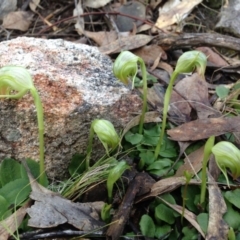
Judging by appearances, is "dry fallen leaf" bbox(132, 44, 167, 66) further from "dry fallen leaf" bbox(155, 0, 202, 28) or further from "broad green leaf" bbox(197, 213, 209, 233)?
"broad green leaf" bbox(197, 213, 209, 233)

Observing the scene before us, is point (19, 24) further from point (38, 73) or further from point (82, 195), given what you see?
point (82, 195)

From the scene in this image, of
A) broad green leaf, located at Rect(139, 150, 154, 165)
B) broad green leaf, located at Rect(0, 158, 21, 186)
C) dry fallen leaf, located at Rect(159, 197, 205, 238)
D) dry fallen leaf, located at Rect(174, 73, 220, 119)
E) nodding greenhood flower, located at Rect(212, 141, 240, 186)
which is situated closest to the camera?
nodding greenhood flower, located at Rect(212, 141, 240, 186)

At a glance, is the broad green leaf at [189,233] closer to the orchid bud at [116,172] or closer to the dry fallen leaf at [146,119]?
the orchid bud at [116,172]

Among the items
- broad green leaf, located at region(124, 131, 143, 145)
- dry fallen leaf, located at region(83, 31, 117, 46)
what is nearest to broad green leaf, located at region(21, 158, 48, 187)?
broad green leaf, located at region(124, 131, 143, 145)

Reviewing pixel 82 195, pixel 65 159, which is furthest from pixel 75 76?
pixel 82 195

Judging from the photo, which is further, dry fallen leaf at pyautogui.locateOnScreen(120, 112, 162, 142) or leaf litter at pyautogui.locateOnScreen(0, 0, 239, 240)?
dry fallen leaf at pyautogui.locateOnScreen(120, 112, 162, 142)

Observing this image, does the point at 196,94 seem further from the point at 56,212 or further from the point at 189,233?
the point at 56,212

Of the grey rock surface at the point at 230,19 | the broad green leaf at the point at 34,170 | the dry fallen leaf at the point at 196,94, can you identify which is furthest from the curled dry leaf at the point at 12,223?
the grey rock surface at the point at 230,19
